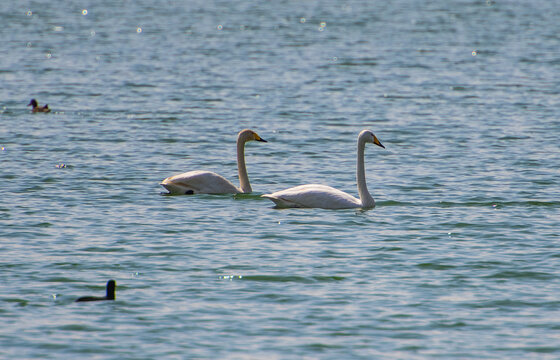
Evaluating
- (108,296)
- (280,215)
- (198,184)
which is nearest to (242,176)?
(198,184)

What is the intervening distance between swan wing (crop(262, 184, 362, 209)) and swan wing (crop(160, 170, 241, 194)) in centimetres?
161

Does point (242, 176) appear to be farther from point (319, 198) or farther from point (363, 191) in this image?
point (363, 191)

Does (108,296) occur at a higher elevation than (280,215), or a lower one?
lower

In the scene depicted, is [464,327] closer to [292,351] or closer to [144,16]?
[292,351]

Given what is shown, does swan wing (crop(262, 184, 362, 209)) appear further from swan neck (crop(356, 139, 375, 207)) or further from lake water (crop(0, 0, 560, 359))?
lake water (crop(0, 0, 560, 359))

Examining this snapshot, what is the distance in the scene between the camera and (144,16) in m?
84.4

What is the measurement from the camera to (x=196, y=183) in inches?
773

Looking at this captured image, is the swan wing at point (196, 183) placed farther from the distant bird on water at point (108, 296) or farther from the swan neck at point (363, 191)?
the distant bird on water at point (108, 296)

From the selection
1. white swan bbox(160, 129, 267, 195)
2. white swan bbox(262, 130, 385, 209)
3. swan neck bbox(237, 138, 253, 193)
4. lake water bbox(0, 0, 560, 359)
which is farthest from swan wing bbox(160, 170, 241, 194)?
white swan bbox(262, 130, 385, 209)

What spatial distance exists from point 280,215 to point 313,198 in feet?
2.08

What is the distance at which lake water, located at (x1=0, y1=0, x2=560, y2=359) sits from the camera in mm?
12109

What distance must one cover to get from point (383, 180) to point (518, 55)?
3032 centimetres

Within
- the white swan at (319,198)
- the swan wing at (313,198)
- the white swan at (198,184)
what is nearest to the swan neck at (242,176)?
the white swan at (198,184)

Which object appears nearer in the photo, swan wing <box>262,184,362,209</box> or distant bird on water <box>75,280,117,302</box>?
distant bird on water <box>75,280,117,302</box>
